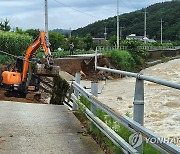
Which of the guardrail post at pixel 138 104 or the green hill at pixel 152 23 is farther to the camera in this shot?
the green hill at pixel 152 23

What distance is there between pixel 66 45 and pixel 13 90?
47.9 meters

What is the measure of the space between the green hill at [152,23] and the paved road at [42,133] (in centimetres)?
13162

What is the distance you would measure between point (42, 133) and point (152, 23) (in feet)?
461

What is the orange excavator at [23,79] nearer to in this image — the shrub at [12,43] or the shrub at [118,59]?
the shrub at [12,43]

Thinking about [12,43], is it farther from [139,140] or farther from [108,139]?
[139,140]

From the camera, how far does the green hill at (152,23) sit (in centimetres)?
14138

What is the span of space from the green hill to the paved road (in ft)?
432

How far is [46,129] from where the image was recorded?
295 inches

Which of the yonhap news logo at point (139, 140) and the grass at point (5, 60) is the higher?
the grass at point (5, 60)

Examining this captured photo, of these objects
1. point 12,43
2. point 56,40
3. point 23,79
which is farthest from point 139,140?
point 56,40

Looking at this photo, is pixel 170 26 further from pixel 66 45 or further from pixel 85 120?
pixel 85 120

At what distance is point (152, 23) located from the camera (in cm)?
14438

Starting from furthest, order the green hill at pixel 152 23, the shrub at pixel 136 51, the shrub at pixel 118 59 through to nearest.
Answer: the green hill at pixel 152 23 < the shrub at pixel 136 51 < the shrub at pixel 118 59

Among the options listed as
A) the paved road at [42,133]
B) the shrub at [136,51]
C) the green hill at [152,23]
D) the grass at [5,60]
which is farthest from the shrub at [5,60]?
the green hill at [152,23]
